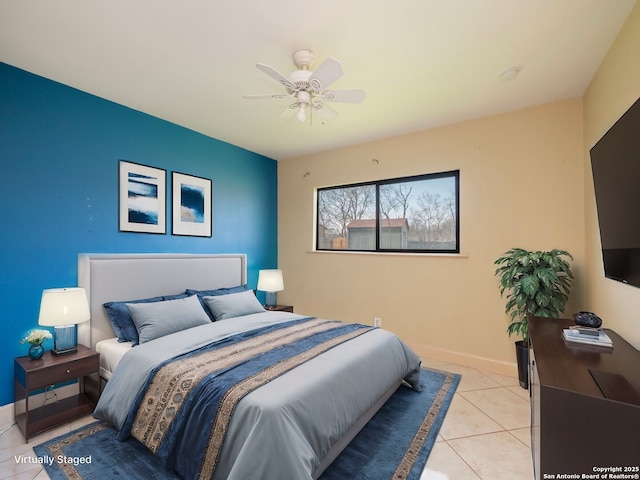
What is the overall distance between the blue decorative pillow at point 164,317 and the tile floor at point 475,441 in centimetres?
74

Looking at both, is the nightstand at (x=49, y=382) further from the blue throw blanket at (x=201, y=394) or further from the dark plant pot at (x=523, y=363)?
the dark plant pot at (x=523, y=363)

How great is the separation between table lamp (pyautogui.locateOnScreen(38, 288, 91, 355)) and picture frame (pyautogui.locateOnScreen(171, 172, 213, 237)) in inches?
48.9

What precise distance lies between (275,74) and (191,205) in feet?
7.31

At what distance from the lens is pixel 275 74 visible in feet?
6.20

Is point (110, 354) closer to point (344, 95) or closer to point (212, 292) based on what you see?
point (212, 292)

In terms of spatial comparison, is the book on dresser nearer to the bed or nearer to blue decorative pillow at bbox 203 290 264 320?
the bed

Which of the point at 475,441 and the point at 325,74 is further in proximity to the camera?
the point at 475,441

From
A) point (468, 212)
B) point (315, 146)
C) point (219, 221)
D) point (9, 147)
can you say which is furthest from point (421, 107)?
point (9, 147)

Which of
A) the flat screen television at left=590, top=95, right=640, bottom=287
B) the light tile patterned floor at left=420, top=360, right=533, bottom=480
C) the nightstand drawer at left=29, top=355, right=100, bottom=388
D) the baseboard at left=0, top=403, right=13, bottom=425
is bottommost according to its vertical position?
the light tile patterned floor at left=420, top=360, right=533, bottom=480

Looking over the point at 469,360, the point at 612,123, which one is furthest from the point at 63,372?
the point at 612,123

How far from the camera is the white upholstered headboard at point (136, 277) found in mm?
2650

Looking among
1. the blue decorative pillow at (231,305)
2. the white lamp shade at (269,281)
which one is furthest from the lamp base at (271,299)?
the blue decorative pillow at (231,305)

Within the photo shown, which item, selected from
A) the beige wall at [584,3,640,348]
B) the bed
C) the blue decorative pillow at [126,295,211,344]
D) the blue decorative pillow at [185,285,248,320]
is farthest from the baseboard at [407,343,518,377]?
the blue decorative pillow at [126,295,211,344]

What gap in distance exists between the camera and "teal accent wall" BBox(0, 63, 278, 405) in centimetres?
230
